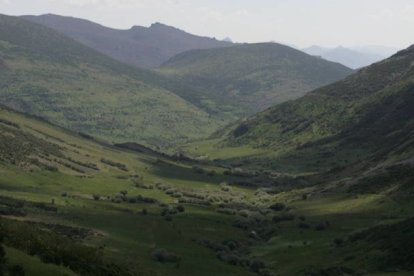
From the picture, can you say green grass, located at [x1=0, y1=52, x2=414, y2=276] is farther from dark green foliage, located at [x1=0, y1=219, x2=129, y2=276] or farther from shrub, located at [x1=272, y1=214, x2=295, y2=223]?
dark green foliage, located at [x1=0, y1=219, x2=129, y2=276]

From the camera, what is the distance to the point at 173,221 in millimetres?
99438

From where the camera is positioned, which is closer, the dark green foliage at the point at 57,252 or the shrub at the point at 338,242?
the dark green foliage at the point at 57,252

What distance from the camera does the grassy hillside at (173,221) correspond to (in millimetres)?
52659

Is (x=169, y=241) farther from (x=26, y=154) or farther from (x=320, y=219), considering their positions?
(x=26, y=154)

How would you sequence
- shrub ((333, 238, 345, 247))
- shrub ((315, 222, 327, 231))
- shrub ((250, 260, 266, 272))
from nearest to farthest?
shrub ((250, 260, 266, 272)) < shrub ((333, 238, 345, 247)) < shrub ((315, 222, 327, 231))

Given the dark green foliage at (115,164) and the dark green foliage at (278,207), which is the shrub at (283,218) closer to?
the dark green foliage at (278,207)

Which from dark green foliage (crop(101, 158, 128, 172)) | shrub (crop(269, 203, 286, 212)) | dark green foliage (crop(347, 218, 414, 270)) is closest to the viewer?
dark green foliage (crop(347, 218, 414, 270))

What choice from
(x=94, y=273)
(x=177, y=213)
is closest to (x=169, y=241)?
(x=177, y=213)

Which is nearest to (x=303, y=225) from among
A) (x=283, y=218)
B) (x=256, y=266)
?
(x=283, y=218)

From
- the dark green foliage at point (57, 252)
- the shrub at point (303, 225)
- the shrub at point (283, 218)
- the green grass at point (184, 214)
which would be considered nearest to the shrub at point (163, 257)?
the green grass at point (184, 214)

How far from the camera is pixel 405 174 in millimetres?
103938

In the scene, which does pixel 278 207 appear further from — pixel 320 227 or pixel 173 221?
pixel 320 227

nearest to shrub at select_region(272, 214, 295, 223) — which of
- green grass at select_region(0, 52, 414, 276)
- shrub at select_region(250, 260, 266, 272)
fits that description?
green grass at select_region(0, 52, 414, 276)

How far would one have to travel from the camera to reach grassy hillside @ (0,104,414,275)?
5266 centimetres
